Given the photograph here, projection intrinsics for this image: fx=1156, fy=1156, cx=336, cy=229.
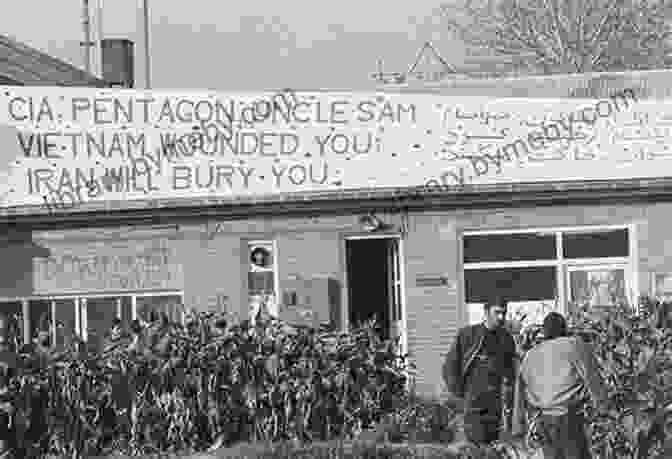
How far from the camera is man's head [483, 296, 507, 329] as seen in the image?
10852mm

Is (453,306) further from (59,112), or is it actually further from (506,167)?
(59,112)

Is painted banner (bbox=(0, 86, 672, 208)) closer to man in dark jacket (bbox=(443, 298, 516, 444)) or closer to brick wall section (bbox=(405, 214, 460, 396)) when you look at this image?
brick wall section (bbox=(405, 214, 460, 396))

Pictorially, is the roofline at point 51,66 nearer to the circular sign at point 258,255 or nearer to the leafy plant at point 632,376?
the circular sign at point 258,255

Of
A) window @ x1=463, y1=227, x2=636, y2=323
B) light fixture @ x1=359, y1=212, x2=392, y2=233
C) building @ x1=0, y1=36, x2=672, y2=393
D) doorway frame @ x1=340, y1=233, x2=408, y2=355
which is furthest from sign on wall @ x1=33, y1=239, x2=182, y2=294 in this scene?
window @ x1=463, y1=227, x2=636, y2=323

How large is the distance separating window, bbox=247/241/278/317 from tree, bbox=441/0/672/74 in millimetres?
24878

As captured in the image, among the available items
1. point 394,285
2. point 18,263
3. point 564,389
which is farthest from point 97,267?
point 564,389

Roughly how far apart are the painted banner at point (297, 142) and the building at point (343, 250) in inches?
5.7

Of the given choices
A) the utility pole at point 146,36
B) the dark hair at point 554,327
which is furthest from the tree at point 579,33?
the dark hair at point 554,327

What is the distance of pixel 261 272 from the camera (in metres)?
16.5

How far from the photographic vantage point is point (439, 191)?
1630 cm

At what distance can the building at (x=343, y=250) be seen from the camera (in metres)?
16.3

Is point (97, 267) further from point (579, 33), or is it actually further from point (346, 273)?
point (579, 33)

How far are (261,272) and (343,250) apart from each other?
3.99 feet

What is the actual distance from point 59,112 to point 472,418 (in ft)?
27.9
